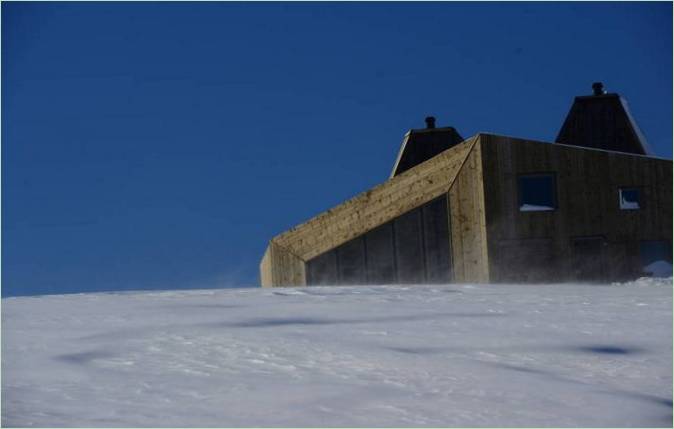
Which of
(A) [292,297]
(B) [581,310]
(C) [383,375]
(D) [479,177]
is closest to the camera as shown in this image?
(C) [383,375]

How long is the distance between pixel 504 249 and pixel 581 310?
30.5ft

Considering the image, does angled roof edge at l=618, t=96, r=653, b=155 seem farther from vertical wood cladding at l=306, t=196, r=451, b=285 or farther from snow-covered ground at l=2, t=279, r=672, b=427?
snow-covered ground at l=2, t=279, r=672, b=427

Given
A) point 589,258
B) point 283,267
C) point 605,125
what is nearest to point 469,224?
point 589,258

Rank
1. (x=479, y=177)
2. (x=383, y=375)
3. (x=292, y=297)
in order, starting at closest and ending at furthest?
(x=383, y=375), (x=292, y=297), (x=479, y=177)

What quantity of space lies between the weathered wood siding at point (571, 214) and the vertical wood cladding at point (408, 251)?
1.20 metres

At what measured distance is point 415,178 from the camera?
72.3ft

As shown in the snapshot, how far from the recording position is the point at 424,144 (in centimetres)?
2866

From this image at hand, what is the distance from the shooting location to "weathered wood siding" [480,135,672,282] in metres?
21.5

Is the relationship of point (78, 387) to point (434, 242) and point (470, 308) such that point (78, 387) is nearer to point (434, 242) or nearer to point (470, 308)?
point (470, 308)

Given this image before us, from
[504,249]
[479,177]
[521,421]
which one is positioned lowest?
[521,421]

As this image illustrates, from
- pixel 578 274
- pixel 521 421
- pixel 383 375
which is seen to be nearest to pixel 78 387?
pixel 383 375

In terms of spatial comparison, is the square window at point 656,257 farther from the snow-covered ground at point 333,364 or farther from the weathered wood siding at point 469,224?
the snow-covered ground at point 333,364

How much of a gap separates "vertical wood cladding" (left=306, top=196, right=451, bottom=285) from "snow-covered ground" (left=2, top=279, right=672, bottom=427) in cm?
890

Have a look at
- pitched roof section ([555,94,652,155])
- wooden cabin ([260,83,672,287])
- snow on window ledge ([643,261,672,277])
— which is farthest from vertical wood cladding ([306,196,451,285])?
pitched roof section ([555,94,652,155])
